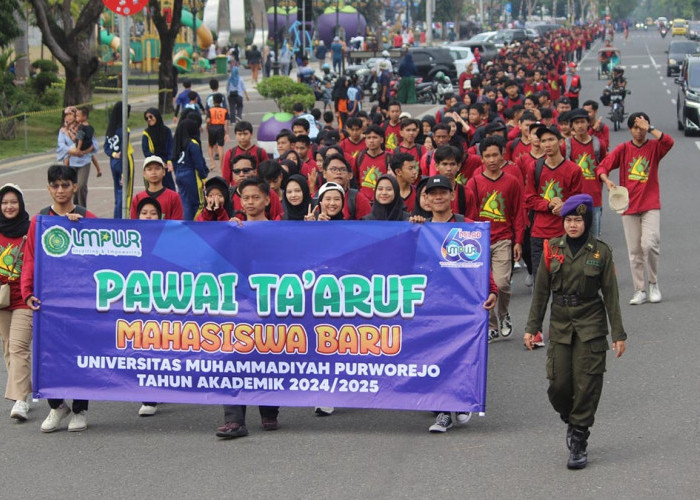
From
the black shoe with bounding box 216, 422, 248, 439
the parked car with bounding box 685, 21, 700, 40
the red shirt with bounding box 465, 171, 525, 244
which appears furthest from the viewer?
the parked car with bounding box 685, 21, 700, 40

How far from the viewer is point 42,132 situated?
105ft

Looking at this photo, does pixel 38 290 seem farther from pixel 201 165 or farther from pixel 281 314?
pixel 201 165

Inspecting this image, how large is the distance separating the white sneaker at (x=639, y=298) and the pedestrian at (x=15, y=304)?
19.8 feet

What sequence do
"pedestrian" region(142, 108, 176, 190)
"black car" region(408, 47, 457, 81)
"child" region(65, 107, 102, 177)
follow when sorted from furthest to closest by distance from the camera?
"black car" region(408, 47, 457, 81), "child" region(65, 107, 102, 177), "pedestrian" region(142, 108, 176, 190)

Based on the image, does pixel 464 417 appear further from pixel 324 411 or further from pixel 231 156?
pixel 231 156

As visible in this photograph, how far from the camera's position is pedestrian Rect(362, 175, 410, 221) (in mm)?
9125

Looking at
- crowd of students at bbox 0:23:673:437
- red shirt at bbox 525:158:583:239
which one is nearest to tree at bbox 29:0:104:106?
crowd of students at bbox 0:23:673:437

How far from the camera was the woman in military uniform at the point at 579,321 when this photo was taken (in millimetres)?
7418

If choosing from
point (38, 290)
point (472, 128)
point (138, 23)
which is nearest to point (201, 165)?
point (472, 128)

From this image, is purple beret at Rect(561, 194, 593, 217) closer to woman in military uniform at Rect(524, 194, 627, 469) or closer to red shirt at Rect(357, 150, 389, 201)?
woman in military uniform at Rect(524, 194, 627, 469)

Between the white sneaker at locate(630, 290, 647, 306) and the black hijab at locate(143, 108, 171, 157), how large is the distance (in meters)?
6.67

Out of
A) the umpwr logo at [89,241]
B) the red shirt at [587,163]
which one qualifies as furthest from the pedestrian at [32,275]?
the red shirt at [587,163]

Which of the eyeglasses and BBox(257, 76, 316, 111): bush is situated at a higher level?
the eyeglasses

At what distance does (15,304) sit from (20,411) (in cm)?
72
